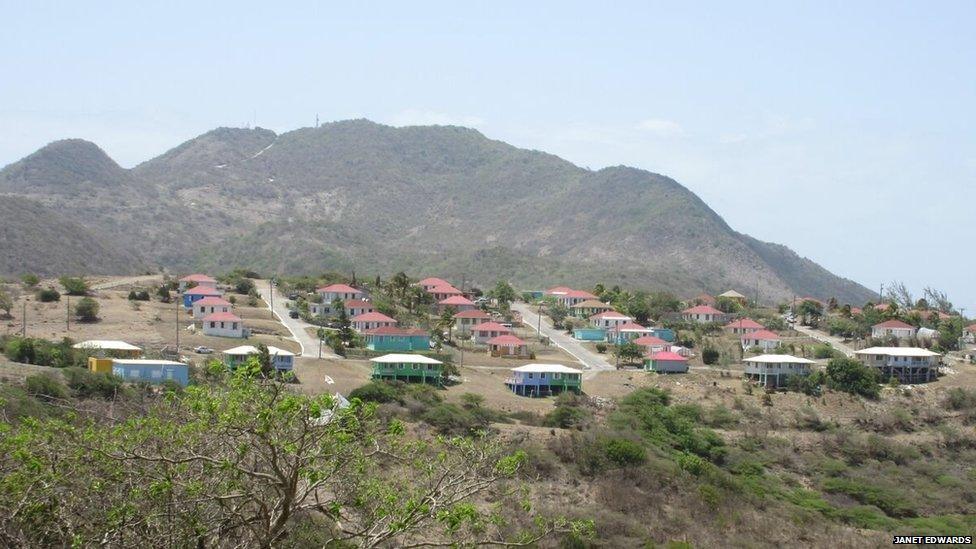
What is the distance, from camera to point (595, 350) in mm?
66000

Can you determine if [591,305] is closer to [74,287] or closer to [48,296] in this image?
[74,287]

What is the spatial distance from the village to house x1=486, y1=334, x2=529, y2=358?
3.3 inches

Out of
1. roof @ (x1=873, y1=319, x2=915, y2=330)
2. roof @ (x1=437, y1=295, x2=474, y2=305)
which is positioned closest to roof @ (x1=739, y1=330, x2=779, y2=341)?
roof @ (x1=873, y1=319, x2=915, y2=330)

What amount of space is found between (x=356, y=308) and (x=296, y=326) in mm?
4786

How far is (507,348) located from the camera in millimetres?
61531

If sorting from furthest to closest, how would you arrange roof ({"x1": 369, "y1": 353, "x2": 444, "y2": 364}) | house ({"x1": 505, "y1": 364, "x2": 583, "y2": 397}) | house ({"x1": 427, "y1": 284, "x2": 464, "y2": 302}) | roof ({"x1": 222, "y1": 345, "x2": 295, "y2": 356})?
1. house ({"x1": 427, "y1": 284, "x2": 464, "y2": 302})
2. house ({"x1": 505, "y1": 364, "x2": 583, "y2": 397})
3. roof ({"x1": 369, "y1": 353, "x2": 444, "y2": 364})
4. roof ({"x1": 222, "y1": 345, "x2": 295, "y2": 356})

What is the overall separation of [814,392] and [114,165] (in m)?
153

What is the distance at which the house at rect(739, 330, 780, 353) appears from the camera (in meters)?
66.9

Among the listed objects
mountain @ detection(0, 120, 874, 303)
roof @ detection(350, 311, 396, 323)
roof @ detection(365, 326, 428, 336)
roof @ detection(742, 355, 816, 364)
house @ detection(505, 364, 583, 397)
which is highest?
mountain @ detection(0, 120, 874, 303)

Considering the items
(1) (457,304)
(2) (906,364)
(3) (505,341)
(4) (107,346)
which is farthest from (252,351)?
(2) (906,364)

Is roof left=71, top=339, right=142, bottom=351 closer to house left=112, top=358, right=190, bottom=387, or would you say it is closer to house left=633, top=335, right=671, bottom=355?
house left=112, top=358, right=190, bottom=387

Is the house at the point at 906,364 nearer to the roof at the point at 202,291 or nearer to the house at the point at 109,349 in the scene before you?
the house at the point at 109,349

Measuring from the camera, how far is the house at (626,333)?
68.4m

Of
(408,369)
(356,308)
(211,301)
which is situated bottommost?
(408,369)
